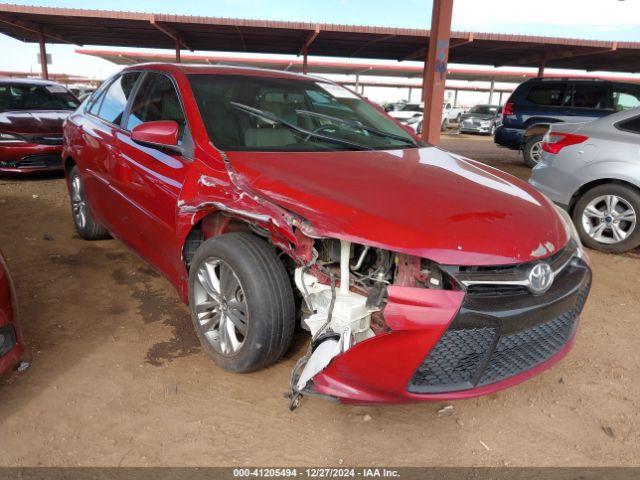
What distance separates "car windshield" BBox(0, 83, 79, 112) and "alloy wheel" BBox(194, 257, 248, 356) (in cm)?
653

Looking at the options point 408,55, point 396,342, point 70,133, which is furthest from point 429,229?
point 408,55

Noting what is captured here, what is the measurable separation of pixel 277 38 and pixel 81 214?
14702 mm

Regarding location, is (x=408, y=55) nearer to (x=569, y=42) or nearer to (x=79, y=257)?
(x=569, y=42)

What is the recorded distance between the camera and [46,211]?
18.9 ft

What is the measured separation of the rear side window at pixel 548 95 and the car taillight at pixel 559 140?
224 inches

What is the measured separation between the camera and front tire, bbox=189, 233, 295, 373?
226 cm

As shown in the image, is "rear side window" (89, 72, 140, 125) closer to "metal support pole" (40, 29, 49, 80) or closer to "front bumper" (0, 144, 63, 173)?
"front bumper" (0, 144, 63, 173)

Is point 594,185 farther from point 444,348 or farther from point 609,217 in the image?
point 444,348

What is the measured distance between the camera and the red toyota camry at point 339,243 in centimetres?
189

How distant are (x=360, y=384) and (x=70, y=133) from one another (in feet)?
12.2

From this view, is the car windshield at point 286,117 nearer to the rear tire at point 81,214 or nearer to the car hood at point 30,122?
the rear tire at point 81,214

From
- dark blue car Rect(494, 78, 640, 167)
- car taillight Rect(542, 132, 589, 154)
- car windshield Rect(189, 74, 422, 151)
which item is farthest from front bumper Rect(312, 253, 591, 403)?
dark blue car Rect(494, 78, 640, 167)

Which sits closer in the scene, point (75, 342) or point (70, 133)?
point (75, 342)

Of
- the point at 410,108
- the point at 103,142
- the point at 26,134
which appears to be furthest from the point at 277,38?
the point at 103,142
